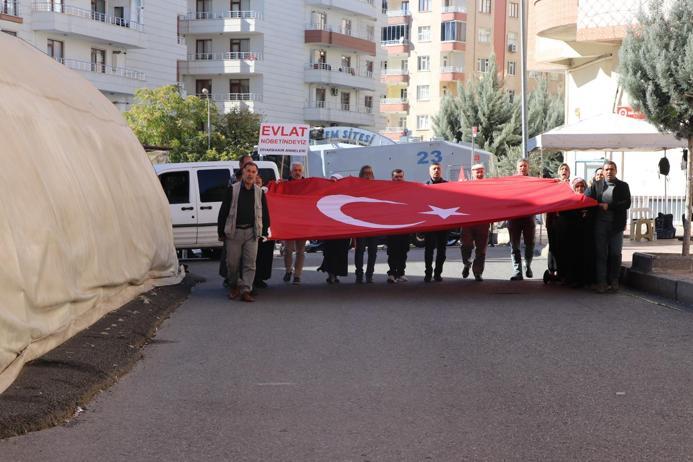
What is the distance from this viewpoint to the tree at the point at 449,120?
71.2 m

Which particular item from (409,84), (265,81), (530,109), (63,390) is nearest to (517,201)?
(63,390)

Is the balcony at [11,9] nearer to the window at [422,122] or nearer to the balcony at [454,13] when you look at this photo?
the balcony at [454,13]

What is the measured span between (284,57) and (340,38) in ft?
18.5

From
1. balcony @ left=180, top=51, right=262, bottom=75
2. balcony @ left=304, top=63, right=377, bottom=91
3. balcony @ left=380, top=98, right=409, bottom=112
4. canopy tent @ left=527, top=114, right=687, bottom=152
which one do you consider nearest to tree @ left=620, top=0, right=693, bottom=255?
canopy tent @ left=527, top=114, right=687, bottom=152

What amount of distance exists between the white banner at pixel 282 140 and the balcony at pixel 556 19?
13499 millimetres

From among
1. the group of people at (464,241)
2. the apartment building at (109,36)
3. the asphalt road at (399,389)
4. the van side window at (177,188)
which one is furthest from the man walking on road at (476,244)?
the apartment building at (109,36)

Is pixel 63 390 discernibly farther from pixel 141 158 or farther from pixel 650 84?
pixel 650 84

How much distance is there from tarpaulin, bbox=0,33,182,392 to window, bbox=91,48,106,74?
49.4m

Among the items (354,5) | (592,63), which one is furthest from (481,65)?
(592,63)

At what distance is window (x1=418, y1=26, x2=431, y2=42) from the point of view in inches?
3920

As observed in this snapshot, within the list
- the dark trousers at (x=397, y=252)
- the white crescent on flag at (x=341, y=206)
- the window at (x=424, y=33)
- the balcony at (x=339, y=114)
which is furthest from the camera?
A: the window at (x=424, y=33)

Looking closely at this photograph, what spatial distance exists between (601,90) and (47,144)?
118 feet

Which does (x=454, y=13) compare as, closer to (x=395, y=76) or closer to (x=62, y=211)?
(x=395, y=76)

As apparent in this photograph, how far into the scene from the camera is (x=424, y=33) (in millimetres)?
99938
